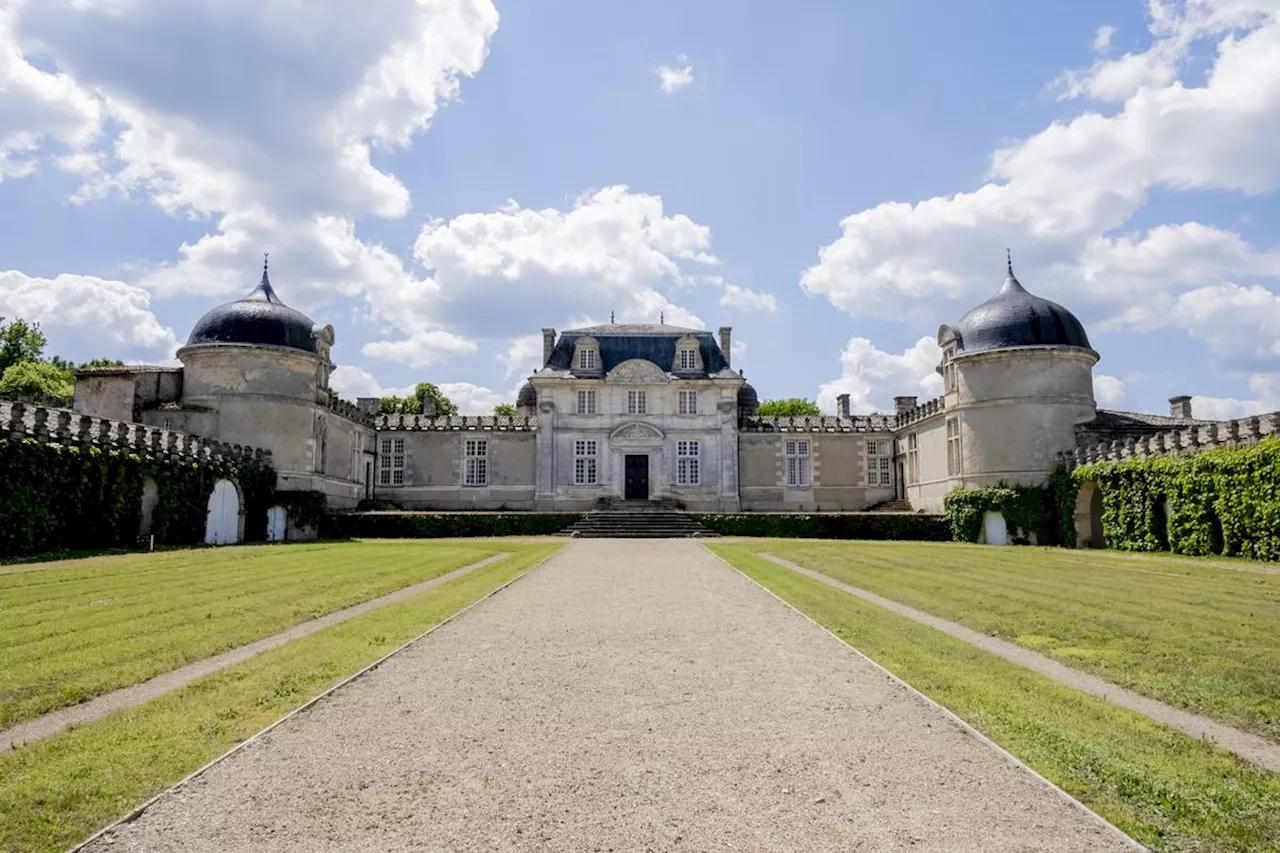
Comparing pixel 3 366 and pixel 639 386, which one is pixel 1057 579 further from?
pixel 3 366

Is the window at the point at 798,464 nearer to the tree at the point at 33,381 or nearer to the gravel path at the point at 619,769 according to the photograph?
the gravel path at the point at 619,769

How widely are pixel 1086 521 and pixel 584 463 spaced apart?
25.0m

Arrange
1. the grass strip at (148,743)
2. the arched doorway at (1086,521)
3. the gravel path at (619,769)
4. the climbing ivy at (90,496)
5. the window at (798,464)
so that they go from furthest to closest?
the window at (798,464), the arched doorway at (1086,521), the climbing ivy at (90,496), the grass strip at (148,743), the gravel path at (619,769)

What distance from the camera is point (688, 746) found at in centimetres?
594

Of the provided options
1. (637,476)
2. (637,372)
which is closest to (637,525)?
(637,476)

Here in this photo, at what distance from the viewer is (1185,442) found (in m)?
28.4

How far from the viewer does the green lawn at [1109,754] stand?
14.9 ft

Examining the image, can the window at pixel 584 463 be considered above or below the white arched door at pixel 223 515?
above

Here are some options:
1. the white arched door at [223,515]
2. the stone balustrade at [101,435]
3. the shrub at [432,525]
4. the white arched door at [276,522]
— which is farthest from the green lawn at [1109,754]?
the white arched door at [276,522]

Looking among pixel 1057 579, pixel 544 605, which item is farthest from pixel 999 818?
pixel 1057 579

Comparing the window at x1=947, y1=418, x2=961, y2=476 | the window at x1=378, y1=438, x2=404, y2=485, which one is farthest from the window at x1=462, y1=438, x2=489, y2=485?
the window at x1=947, y1=418, x2=961, y2=476

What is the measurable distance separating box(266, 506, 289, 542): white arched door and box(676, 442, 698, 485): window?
20701 millimetres

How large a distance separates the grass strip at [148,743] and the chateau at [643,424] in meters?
31.0

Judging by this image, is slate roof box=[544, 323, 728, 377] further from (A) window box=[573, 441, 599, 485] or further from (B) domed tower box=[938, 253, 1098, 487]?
(B) domed tower box=[938, 253, 1098, 487]
